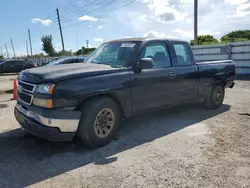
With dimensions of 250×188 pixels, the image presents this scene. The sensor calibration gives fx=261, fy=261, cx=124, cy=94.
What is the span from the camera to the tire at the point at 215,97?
678 cm

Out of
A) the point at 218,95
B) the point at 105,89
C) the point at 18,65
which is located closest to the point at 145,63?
the point at 105,89

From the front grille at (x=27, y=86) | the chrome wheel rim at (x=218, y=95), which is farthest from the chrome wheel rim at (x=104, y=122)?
the chrome wheel rim at (x=218, y=95)

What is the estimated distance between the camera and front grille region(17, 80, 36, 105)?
4058 millimetres

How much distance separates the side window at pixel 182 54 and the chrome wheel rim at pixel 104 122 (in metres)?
2.15

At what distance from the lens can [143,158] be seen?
396 centimetres

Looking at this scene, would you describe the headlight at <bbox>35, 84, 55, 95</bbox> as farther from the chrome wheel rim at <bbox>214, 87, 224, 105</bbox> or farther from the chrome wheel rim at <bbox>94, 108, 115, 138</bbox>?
the chrome wheel rim at <bbox>214, 87, 224, 105</bbox>

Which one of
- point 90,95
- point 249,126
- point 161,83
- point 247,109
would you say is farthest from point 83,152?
point 247,109

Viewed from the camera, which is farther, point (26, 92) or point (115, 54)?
point (115, 54)

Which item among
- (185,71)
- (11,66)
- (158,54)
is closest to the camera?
(158,54)

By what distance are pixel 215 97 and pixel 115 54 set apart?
3265 mm

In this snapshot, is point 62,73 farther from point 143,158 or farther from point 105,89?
point 143,158

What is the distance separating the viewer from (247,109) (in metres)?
6.78

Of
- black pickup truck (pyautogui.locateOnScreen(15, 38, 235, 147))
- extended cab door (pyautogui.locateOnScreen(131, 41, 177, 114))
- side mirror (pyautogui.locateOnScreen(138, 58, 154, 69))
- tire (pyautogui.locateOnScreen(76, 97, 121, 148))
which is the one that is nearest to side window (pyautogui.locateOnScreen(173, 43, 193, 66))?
black pickup truck (pyautogui.locateOnScreen(15, 38, 235, 147))

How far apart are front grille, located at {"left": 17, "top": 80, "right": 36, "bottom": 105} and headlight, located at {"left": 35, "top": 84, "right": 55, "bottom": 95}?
0.12 m
